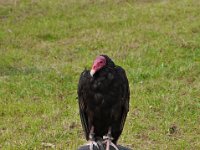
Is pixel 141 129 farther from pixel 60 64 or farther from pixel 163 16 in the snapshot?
pixel 163 16

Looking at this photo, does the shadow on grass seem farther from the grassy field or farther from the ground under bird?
the ground under bird

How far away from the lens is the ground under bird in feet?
13.1

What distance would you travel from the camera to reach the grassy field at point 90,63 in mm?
6020

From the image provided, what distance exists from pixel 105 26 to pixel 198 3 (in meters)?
3.05

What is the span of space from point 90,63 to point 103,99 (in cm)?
452

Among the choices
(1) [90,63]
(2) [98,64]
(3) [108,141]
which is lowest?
(3) [108,141]

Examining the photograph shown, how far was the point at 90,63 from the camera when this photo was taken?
855cm

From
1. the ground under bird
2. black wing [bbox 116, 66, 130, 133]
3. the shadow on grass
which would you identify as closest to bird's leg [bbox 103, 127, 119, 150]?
the ground under bird

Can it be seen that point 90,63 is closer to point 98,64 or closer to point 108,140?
point 108,140

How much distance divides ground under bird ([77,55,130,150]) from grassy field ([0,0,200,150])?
148cm

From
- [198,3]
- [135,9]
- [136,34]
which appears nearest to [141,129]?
[136,34]

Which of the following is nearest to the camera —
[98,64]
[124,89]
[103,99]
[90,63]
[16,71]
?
[98,64]

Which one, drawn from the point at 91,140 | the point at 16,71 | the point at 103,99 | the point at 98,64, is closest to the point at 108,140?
the point at 91,140

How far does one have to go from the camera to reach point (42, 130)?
6.07 metres
